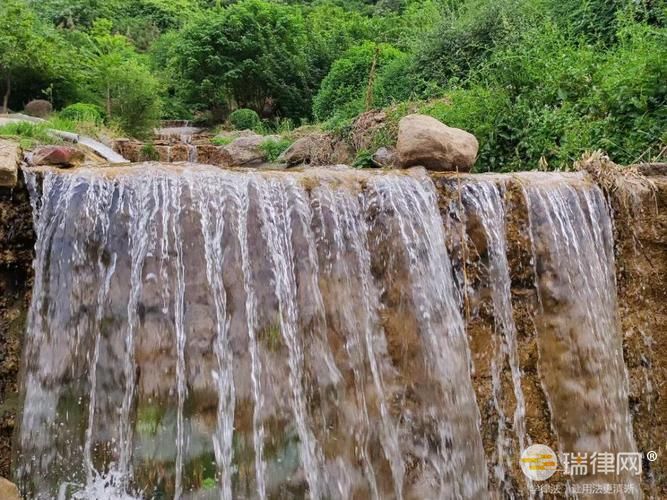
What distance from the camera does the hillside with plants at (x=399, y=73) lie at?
5.41 metres

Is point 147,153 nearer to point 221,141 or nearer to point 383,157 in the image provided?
point 221,141

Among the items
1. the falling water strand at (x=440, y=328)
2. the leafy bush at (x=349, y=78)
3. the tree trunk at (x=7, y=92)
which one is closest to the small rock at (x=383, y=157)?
the falling water strand at (x=440, y=328)

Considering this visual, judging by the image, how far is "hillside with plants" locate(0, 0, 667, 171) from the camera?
5.41 metres

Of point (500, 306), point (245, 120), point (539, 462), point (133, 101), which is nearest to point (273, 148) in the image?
point (133, 101)

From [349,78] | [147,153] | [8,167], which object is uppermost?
[8,167]

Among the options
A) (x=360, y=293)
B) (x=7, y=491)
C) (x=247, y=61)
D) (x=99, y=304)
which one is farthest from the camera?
(x=247, y=61)

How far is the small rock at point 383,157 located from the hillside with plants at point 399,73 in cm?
Result: 17

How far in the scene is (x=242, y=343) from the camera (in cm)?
313

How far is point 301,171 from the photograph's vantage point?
371cm

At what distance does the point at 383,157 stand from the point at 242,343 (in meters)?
4.16

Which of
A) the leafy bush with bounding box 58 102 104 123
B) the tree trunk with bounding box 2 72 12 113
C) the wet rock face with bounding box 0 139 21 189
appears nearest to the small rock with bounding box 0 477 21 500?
the wet rock face with bounding box 0 139 21 189

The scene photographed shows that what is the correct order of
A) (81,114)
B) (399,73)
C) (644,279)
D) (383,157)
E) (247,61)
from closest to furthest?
(644,279) → (383,157) → (81,114) → (399,73) → (247,61)

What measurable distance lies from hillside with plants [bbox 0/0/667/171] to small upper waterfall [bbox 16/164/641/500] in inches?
65.3

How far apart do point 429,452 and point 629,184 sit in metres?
2.38
